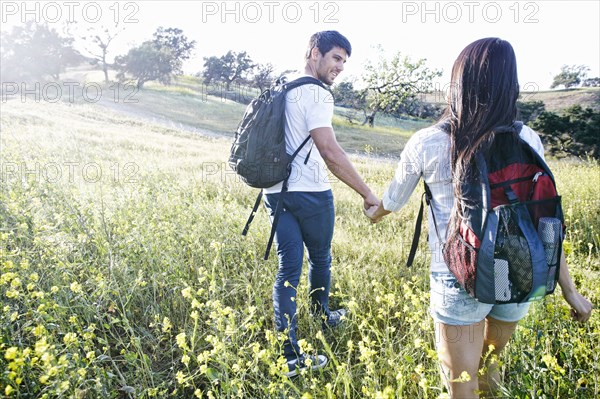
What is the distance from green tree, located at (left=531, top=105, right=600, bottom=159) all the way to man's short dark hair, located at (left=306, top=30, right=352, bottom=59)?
26.6 m

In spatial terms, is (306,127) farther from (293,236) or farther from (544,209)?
(544,209)

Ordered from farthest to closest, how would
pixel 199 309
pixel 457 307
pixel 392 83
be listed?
pixel 392 83
pixel 199 309
pixel 457 307

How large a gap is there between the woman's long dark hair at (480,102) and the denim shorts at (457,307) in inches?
13.6

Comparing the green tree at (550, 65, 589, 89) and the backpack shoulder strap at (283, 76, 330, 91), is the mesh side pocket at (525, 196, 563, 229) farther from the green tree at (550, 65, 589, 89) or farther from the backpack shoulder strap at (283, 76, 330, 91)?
the green tree at (550, 65, 589, 89)

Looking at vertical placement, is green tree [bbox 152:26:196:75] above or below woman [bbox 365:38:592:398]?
above

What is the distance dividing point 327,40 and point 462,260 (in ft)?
5.68

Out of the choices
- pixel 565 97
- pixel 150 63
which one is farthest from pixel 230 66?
pixel 565 97

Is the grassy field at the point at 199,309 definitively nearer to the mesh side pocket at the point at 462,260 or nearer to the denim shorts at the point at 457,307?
the denim shorts at the point at 457,307

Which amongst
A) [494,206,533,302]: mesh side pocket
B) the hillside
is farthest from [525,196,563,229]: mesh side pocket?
the hillside

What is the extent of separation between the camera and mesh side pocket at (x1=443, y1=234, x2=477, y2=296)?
5.55 ft

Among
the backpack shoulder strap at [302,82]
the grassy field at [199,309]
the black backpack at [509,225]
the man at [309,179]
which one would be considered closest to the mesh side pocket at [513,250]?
the black backpack at [509,225]

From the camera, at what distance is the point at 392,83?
37.5 meters

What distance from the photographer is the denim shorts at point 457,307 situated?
1833mm

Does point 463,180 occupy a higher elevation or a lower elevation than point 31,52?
lower
